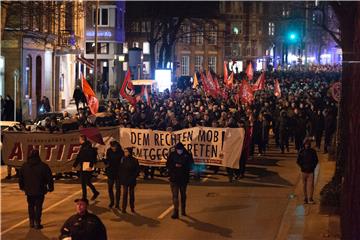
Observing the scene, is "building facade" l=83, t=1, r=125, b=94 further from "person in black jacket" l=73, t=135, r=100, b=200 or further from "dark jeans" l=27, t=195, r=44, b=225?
"dark jeans" l=27, t=195, r=44, b=225

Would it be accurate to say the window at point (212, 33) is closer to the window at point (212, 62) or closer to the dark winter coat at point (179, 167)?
the window at point (212, 62)

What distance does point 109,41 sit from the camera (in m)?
59.8

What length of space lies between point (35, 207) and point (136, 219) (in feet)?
6.62

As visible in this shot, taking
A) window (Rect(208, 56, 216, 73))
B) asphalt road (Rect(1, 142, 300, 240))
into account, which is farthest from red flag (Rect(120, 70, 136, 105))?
window (Rect(208, 56, 216, 73))

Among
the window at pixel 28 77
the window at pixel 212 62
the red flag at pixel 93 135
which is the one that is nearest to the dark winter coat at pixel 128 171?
the red flag at pixel 93 135

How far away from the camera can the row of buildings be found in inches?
1315

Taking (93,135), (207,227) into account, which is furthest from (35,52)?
(207,227)

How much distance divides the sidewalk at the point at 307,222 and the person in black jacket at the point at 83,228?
477 centimetres

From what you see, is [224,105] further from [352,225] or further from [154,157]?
[352,225]

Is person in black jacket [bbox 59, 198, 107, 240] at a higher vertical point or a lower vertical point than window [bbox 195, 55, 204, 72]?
lower

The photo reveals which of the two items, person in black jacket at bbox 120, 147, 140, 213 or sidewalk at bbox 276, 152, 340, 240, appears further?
person in black jacket at bbox 120, 147, 140, 213

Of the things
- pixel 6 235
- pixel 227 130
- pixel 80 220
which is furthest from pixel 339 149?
pixel 80 220

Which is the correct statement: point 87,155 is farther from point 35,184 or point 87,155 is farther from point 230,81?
point 230,81

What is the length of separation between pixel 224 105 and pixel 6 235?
1732 cm
